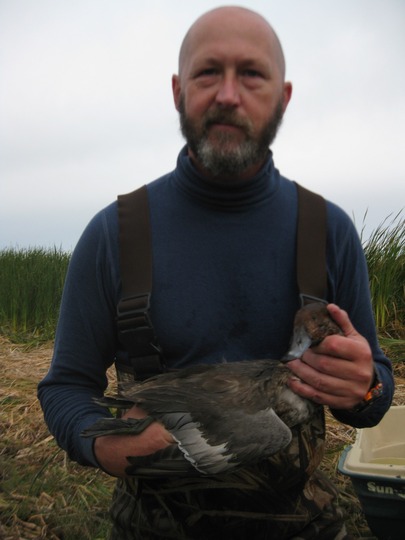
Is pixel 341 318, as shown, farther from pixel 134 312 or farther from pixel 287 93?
pixel 287 93

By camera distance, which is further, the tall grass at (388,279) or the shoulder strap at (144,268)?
the tall grass at (388,279)

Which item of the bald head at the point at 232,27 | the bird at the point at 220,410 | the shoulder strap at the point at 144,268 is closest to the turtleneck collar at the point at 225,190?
the shoulder strap at the point at 144,268

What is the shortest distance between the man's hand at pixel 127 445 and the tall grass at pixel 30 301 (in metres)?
7.74

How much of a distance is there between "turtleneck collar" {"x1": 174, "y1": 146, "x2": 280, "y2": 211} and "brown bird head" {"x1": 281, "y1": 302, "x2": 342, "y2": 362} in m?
0.72

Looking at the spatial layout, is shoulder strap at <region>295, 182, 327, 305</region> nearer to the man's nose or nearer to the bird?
the bird

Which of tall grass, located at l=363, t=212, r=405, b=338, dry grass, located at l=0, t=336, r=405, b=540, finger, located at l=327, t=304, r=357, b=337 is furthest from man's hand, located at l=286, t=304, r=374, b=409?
tall grass, located at l=363, t=212, r=405, b=338

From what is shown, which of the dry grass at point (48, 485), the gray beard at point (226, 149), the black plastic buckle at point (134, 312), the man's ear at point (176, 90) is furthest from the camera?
the dry grass at point (48, 485)

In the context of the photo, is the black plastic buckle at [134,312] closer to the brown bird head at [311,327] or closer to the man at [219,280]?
the man at [219,280]

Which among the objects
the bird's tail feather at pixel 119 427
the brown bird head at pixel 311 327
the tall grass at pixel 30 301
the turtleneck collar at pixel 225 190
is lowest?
the tall grass at pixel 30 301

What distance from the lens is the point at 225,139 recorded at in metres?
2.97

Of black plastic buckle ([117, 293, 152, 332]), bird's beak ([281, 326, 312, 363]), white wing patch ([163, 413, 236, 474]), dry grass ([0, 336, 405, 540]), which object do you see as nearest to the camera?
white wing patch ([163, 413, 236, 474])

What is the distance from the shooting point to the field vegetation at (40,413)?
169 inches

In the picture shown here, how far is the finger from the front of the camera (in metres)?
2.43

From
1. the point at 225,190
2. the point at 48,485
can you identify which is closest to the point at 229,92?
the point at 225,190
